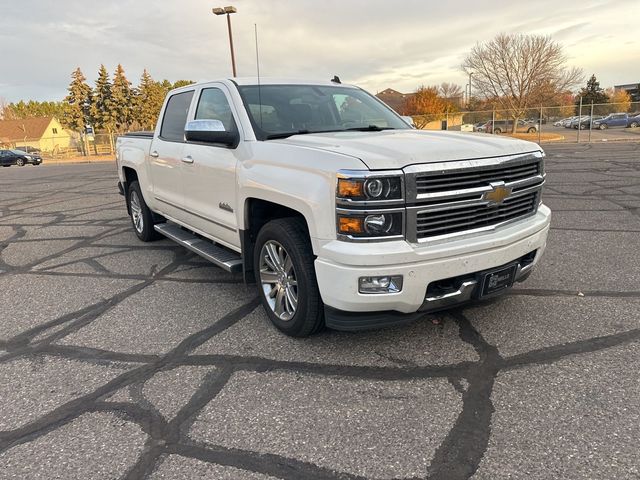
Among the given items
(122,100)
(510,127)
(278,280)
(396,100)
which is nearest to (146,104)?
(122,100)

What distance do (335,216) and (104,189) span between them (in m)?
13.8

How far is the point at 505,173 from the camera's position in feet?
11.3

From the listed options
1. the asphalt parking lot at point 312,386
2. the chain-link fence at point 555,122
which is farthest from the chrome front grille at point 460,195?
the chain-link fence at point 555,122

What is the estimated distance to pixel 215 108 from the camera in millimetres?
4617

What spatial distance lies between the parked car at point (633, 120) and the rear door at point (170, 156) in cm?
4373

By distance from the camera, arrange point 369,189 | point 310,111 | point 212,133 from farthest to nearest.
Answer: point 310,111
point 212,133
point 369,189

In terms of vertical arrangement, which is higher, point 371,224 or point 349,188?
point 349,188

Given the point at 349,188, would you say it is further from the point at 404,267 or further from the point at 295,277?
the point at 295,277

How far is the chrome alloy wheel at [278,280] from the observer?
365cm

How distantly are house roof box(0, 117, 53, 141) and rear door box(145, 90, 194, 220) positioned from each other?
81.8 meters

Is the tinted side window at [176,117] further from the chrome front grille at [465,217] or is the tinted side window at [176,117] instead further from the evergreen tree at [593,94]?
the evergreen tree at [593,94]

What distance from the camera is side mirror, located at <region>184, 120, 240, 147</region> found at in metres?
3.92

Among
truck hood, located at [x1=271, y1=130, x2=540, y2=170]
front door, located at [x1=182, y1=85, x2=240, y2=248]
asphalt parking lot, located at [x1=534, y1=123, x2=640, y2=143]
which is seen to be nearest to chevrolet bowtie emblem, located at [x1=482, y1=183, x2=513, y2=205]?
truck hood, located at [x1=271, y1=130, x2=540, y2=170]

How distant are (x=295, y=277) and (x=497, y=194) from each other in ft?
4.94
